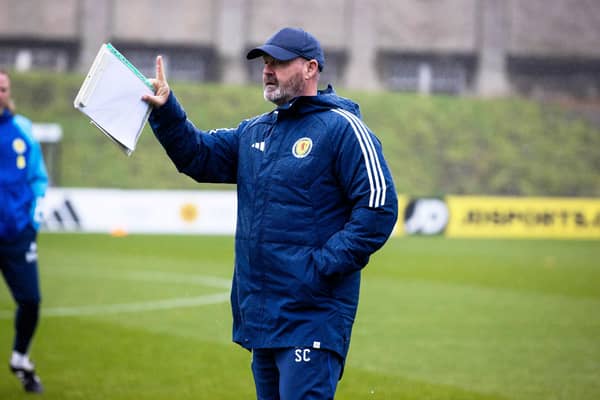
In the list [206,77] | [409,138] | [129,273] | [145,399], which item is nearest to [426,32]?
[409,138]

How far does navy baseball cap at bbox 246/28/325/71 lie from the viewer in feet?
15.9

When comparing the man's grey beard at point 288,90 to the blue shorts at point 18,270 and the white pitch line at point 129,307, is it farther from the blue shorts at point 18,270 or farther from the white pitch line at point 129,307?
the white pitch line at point 129,307

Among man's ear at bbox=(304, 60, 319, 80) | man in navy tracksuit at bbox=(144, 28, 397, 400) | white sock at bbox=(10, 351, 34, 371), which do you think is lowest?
white sock at bbox=(10, 351, 34, 371)

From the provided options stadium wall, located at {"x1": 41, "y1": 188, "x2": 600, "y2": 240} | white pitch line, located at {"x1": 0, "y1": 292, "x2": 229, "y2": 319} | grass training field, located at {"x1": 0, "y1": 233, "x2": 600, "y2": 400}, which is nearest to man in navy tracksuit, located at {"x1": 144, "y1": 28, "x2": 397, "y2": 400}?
grass training field, located at {"x1": 0, "y1": 233, "x2": 600, "y2": 400}

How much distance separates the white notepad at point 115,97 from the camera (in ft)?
16.0

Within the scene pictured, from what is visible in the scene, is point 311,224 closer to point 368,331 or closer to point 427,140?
point 368,331

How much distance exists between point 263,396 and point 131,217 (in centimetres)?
2380

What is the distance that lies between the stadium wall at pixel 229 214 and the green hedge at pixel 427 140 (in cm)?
1033

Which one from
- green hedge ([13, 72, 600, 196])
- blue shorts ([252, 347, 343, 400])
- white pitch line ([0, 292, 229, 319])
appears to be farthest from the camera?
green hedge ([13, 72, 600, 196])

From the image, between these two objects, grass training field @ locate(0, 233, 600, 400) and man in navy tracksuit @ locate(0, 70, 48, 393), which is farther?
grass training field @ locate(0, 233, 600, 400)

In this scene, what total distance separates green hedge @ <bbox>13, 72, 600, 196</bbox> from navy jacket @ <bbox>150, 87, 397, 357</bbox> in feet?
118

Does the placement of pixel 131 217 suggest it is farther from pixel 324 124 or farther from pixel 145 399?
pixel 324 124

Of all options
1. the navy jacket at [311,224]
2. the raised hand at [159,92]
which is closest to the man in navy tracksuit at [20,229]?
the raised hand at [159,92]

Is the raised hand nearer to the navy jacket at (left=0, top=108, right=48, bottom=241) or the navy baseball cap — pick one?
the navy baseball cap
